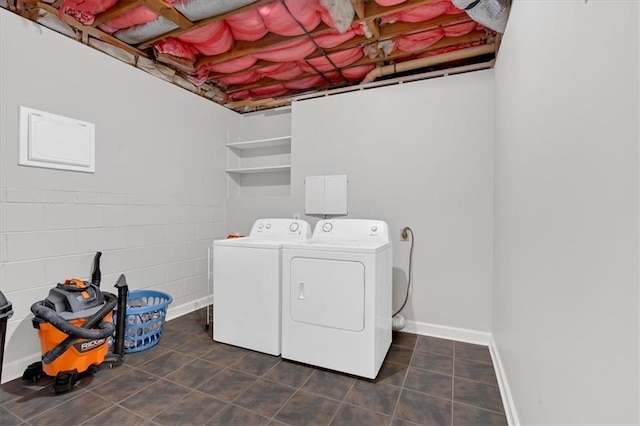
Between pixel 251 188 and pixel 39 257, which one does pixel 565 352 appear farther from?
pixel 251 188

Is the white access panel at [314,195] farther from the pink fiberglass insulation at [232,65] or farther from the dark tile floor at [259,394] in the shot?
the dark tile floor at [259,394]

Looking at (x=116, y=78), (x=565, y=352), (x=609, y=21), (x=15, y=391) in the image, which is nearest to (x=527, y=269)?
(x=565, y=352)

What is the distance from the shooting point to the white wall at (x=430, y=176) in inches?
98.1

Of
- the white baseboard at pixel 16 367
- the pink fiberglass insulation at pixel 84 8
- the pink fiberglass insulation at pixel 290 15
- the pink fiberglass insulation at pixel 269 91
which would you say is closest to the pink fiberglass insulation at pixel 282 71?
the pink fiberglass insulation at pixel 269 91

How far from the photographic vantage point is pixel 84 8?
213 centimetres

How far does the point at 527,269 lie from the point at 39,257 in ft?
9.80

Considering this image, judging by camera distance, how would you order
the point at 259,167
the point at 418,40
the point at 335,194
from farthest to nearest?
the point at 259,167, the point at 335,194, the point at 418,40

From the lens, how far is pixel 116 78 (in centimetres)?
254

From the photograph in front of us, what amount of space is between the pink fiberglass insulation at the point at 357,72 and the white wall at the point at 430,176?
13.7 inches

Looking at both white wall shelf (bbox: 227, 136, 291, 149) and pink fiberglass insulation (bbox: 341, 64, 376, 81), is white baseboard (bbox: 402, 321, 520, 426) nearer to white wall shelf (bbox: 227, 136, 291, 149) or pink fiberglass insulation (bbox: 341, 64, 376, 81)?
white wall shelf (bbox: 227, 136, 291, 149)

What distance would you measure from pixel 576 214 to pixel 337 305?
1.46 metres

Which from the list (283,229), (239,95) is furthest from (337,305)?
(239,95)

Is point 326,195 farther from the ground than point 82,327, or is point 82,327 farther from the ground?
point 326,195

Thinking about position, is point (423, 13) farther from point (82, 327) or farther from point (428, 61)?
point (82, 327)
